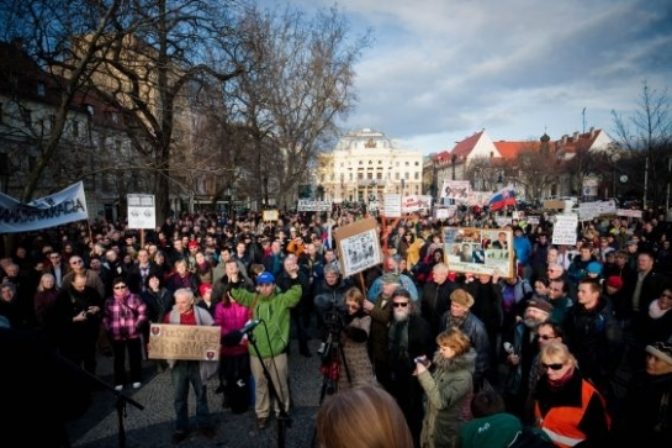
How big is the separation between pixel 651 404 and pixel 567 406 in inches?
25.2

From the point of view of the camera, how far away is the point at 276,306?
14.4 ft

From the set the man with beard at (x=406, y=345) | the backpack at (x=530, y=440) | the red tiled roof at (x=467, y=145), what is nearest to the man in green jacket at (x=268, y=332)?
the man with beard at (x=406, y=345)

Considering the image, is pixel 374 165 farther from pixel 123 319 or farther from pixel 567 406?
pixel 567 406

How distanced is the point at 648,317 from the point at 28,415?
619 centimetres

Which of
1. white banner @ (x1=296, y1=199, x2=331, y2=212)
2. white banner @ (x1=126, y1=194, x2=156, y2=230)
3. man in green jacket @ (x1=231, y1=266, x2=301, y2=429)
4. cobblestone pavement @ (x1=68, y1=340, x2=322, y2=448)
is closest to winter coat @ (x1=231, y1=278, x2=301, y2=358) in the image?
man in green jacket @ (x1=231, y1=266, x2=301, y2=429)

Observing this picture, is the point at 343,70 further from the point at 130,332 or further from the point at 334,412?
the point at 334,412

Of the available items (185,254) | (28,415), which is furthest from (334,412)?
(185,254)

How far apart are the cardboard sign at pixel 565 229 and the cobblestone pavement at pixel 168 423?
714 centimetres

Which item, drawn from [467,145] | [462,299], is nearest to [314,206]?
[462,299]

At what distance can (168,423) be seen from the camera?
4.61m

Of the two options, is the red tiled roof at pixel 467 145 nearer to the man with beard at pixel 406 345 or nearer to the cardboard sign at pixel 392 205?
the cardboard sign at pixel 392 205

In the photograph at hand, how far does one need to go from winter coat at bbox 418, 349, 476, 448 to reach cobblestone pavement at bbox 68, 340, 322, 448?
5.24 ft

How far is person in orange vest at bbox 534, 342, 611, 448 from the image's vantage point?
2.63 metres

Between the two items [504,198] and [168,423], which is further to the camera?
[504,198]
